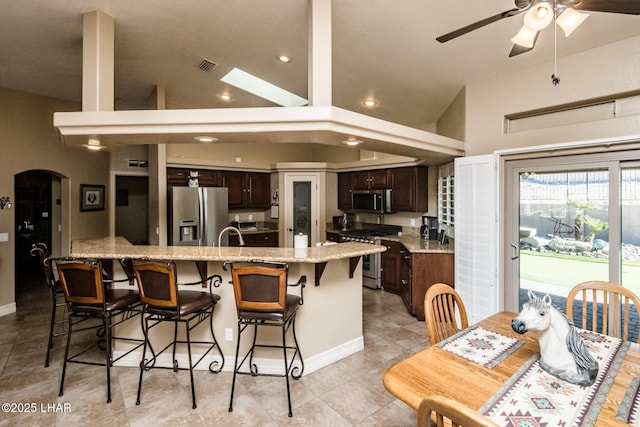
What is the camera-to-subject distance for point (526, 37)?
1754mm

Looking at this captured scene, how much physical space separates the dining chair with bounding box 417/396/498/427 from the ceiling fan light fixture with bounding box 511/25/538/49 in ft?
6.23

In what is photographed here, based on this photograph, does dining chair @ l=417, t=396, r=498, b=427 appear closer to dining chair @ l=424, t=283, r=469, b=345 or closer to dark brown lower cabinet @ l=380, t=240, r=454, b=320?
dining chair @ l=424, t=283, r=469, b=345

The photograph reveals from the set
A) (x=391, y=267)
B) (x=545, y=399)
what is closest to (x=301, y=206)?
(x=391, y=267)

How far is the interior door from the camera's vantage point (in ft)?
20.9

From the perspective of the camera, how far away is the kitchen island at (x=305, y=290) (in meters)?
2.68

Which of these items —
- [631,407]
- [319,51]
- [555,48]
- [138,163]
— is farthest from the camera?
[138,163]

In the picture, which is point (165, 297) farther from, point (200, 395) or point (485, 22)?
point (485, 22)

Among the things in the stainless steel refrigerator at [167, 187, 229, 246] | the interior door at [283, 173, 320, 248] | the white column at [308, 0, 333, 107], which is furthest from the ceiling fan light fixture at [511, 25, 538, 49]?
the interior door at [283, 173, 320, 248]

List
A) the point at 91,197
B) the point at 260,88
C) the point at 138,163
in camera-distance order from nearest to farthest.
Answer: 1. the point at 260,88
2. the point at 91,197
3. the point at 138,163

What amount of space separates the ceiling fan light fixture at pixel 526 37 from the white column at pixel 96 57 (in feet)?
10.2

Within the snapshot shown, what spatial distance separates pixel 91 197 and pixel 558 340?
639 centimetres

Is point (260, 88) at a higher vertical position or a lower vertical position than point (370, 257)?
higher

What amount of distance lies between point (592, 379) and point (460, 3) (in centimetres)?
253

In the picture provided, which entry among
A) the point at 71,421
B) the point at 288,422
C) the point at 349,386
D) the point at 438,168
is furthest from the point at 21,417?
the point at 438,168
